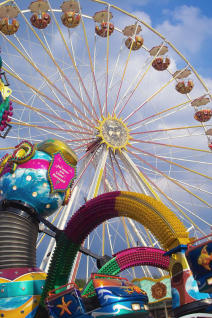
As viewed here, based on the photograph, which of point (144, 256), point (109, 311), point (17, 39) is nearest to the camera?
point (109, 311)

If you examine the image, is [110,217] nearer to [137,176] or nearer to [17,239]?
[17,239]

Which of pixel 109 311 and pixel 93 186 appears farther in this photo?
pixel 93 186

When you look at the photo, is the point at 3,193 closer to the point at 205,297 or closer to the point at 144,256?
the point at 144,256

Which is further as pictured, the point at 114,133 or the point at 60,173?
the point at 114,133

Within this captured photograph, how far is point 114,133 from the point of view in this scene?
16.1m

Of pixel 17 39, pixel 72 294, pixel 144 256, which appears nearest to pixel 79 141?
pixel 17 39

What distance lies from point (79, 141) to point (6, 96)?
7.48 m

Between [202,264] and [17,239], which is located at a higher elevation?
[17,239]

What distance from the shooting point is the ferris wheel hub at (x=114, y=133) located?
15633 millimetres

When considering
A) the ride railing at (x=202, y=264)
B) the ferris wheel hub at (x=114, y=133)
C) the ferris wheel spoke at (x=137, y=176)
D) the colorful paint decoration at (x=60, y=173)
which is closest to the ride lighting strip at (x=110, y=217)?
the ride railing at (x=202, y=264)

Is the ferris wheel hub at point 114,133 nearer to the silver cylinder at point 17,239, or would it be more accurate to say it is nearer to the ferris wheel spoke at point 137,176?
the ferris wheel spoke at point 137,176

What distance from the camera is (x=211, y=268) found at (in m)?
4.64

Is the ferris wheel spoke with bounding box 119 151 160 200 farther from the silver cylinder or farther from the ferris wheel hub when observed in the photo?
the silver cylinder

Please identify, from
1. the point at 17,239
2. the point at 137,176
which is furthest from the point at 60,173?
the point at 137,176
